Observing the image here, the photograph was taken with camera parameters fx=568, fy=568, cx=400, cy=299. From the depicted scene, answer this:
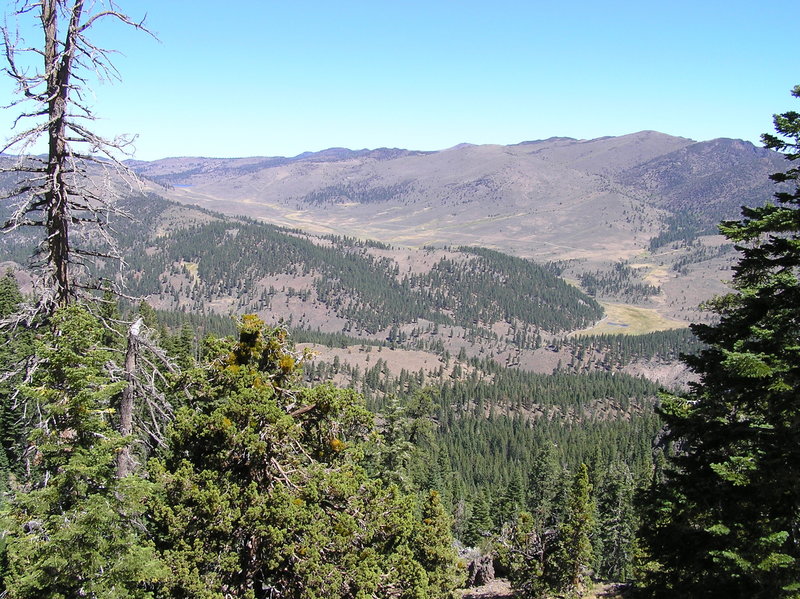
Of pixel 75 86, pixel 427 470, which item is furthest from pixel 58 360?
pixel 427 470

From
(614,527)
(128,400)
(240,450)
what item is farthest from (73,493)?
(614,527)

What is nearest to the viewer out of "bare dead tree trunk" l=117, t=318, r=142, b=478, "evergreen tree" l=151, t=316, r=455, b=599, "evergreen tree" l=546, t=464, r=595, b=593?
"bare dead tree trunk" l=117, t=318, r=142, b=478

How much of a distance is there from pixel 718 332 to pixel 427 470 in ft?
235

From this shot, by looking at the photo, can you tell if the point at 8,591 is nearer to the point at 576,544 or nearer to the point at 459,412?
the point at 576,544

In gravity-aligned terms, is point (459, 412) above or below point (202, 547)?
below

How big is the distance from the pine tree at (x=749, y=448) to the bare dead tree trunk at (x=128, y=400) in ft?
50.4

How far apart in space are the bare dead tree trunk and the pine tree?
15362 mm

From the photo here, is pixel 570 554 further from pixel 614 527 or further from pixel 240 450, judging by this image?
pixel 614 527

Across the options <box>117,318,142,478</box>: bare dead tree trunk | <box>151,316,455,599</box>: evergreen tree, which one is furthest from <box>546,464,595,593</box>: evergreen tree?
<box>117,318,142,478</box>: bare dead tree trunk

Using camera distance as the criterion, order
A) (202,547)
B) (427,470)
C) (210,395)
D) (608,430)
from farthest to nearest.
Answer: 1. (608,430)
2. (427,470)
3. (210,395)
4. (202,547)

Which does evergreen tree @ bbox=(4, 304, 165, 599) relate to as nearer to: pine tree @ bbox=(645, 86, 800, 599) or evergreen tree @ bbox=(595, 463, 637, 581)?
pine tree @ bbox=(645, 86, 800, 599)

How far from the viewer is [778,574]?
14.2 meters

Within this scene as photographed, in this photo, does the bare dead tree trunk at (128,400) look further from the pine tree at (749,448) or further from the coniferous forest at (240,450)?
the pine tree at (749,448)

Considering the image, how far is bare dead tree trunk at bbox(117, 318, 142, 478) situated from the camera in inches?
584
